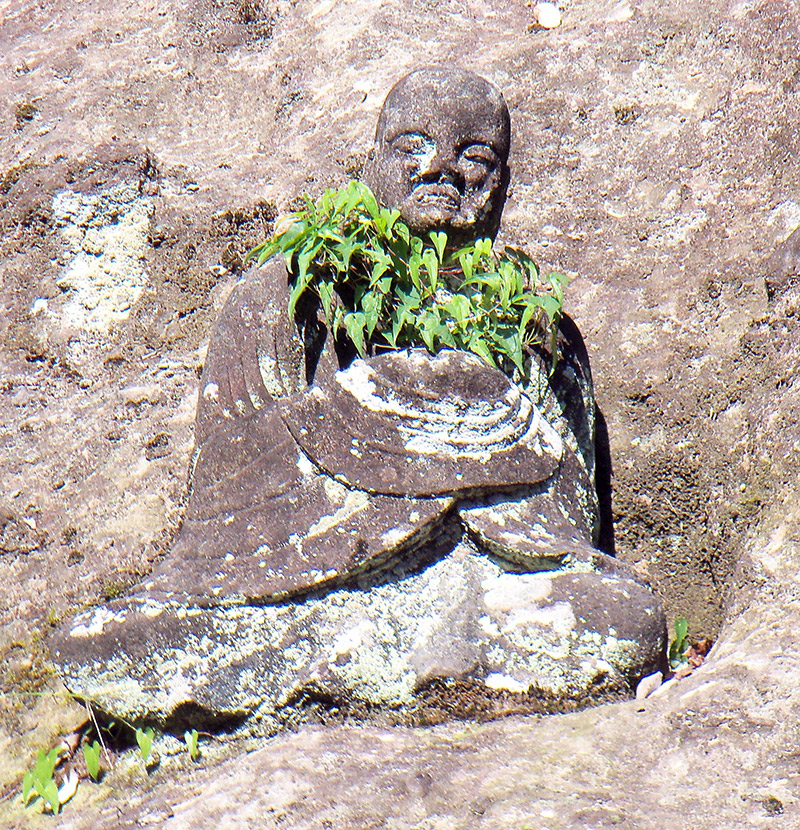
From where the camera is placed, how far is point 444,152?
4.01m

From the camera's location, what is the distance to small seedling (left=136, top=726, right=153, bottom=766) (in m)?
3.54

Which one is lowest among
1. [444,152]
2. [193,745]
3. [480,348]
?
[193,745]

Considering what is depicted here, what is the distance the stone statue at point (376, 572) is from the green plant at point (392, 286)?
5.2 inches

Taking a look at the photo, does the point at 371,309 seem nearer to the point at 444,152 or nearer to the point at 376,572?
the point at 444,152

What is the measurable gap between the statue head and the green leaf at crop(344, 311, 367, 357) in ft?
1.60

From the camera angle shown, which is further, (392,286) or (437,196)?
(437,196)

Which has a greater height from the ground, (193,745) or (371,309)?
(371,309)

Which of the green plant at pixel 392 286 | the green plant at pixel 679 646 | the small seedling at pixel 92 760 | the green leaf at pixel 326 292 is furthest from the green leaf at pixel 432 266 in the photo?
the small seedling at pixel 92 760

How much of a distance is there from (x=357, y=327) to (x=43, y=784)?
170 cm

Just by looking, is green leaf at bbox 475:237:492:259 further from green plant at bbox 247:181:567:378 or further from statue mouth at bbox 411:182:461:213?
statue mouth at bbox 411:182:461:213

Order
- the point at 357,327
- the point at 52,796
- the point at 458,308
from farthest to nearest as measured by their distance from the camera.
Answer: the point at 458,308
the point at 357,327
the point at 52,796

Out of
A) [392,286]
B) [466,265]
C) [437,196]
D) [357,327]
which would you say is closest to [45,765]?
[357,327]

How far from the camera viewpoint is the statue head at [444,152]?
13.1 ft

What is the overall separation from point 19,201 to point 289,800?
3515 millimetres
